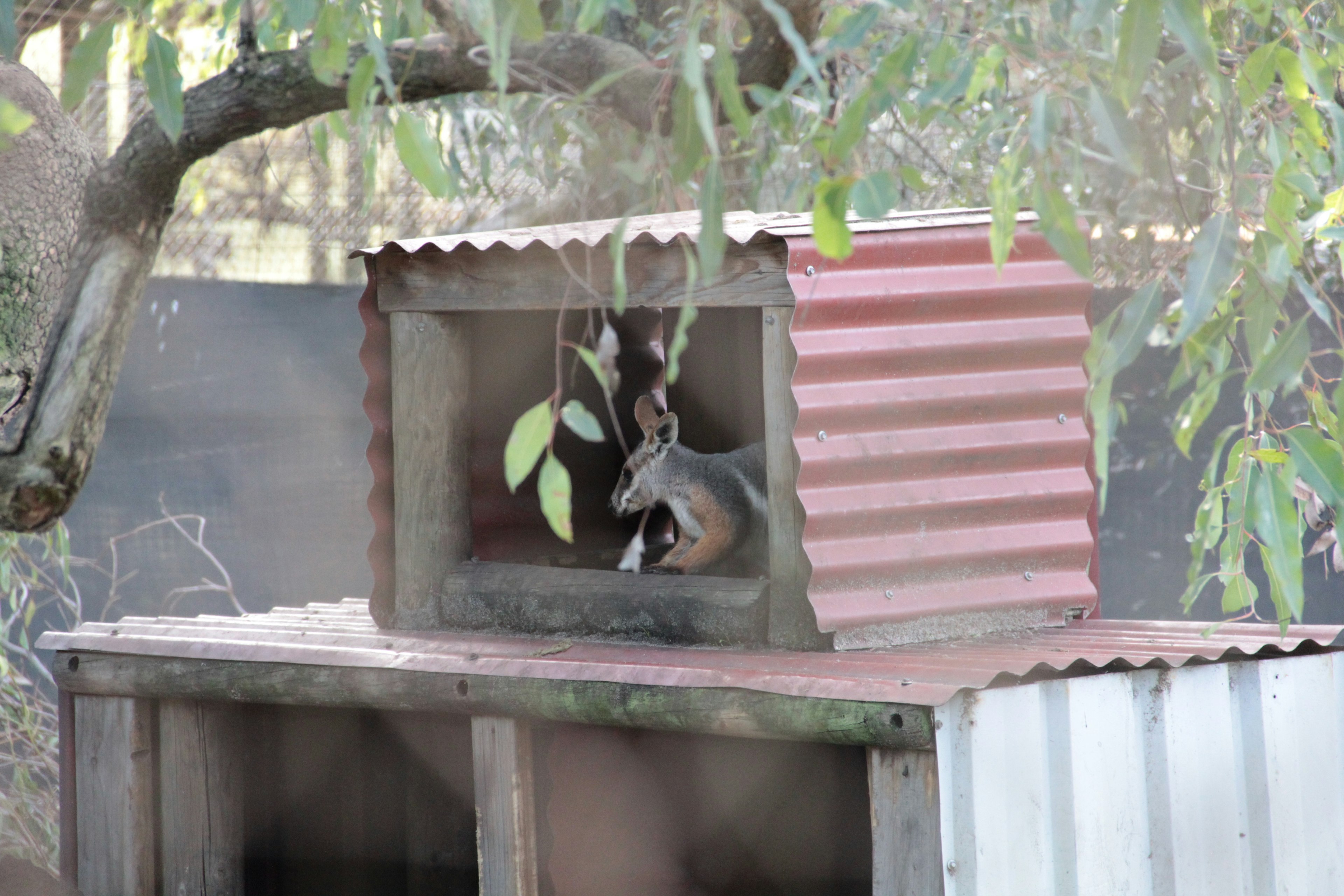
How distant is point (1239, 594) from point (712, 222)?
86.9 inches

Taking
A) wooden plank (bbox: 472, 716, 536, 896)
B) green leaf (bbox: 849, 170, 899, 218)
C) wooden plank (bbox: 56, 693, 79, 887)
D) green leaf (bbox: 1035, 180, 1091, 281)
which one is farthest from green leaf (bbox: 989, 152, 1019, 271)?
wooden plank (bbox: 56, 693, 79, 887)

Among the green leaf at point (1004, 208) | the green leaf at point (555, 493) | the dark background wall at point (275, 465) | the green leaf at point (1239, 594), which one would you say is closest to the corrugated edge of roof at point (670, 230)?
the green leaf at point (1004, 208)

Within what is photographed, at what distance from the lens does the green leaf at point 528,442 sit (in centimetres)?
165

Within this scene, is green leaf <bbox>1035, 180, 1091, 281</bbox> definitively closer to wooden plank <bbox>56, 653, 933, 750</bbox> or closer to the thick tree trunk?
wooden plank <bbox>56, 653, 933, 750</bbox>

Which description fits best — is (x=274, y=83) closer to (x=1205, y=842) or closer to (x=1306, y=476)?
(x=1306, y=476)

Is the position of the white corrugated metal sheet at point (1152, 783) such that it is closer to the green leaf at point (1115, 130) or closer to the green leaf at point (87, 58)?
the green leaf at point (1115, 130)

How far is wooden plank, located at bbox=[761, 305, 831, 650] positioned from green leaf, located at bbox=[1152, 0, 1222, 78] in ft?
4.05

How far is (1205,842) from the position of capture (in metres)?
2.91

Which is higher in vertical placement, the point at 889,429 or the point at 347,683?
the point at 889,429

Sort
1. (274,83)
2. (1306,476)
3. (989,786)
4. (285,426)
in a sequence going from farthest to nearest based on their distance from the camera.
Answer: (285,426), (274,83), (989,786), (1306,476)

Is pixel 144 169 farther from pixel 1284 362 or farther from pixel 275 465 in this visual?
pixel 275 465

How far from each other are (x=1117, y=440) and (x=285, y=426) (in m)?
4.41

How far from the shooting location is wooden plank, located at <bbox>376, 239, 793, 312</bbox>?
3.05m

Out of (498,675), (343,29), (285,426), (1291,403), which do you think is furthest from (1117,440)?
(343,29)
